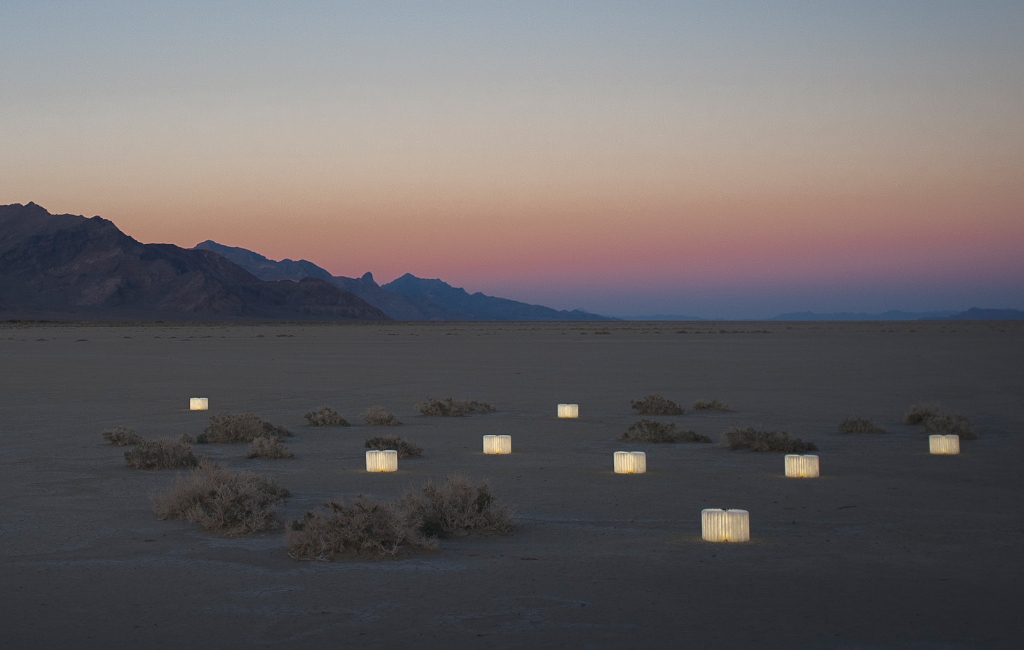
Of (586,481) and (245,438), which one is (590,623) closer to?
(586,481)

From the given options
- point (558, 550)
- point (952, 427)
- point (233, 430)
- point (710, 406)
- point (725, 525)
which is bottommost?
point (558, 550)

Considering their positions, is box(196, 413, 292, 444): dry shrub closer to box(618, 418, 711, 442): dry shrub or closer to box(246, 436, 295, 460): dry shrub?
box(246, 436, 295, 460): dry shrub

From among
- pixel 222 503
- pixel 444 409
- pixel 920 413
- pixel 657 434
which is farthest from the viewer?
pixel 444 409

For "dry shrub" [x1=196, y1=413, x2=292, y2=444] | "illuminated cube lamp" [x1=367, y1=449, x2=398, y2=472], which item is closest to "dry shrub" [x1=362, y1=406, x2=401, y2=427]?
"dry shrub" [x1=196, y1=413, x2=292, y2=444]

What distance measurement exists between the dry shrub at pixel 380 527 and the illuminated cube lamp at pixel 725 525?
1491 millimetres

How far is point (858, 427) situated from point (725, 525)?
7.92 meters

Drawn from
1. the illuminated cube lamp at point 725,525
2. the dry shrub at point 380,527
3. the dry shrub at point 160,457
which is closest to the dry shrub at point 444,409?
the dry shrub at point 160,457

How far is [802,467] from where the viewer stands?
33.7 feet

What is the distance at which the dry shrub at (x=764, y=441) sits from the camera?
1245 cm

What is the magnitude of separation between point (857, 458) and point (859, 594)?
20.4ft

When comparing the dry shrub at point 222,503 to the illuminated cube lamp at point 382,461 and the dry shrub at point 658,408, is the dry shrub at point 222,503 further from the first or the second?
the dry shrub at point 658,408

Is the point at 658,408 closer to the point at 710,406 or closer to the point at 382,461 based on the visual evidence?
the point at 710,406

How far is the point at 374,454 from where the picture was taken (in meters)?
10.7

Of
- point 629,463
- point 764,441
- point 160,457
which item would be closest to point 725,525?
point 629,463
